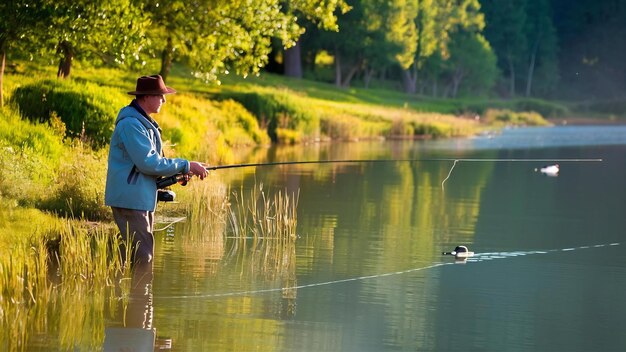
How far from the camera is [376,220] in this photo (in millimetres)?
21094

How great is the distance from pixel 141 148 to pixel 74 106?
1034cm

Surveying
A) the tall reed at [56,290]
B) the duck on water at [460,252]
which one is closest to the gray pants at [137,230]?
the tall reed at [56,290]

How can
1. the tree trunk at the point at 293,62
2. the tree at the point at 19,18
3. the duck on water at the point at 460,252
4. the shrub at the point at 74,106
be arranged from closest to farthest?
the duck on water at the point at 460,252 → the shrub at the point at 74,106 → the tree at the point at 19,18 → the tree trunk at the point at 293,62

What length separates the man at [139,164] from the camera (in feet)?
43.1

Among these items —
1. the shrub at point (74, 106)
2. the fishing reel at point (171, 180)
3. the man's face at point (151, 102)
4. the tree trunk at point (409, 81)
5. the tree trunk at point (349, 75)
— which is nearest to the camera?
the man's face at point (151, 102)

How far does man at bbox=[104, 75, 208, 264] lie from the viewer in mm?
13125

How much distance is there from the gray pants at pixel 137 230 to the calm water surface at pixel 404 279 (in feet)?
0.87

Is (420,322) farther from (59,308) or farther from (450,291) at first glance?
(59,308)

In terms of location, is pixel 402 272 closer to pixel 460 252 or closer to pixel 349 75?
pixel 460 252

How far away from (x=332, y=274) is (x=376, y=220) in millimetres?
6159

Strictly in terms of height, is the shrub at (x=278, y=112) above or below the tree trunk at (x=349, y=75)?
below

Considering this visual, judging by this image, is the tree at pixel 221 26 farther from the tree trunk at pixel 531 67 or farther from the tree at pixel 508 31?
the tree trunk at pixel 531 67

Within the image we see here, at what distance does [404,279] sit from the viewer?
48.6 ft

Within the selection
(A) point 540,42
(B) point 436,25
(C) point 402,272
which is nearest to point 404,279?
(C) point 402,272
